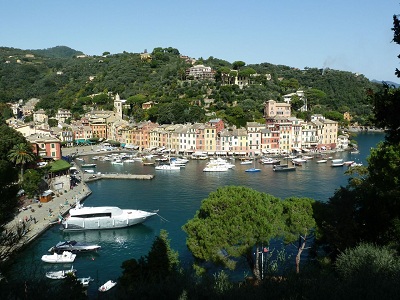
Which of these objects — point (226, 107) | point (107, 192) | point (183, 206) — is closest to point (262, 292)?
point (183, 206)

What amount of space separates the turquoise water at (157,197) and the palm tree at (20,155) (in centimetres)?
440

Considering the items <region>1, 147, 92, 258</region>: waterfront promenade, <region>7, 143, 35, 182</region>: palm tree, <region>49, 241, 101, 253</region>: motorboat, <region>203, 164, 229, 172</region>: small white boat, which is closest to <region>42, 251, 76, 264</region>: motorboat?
<region>49, 241, 101, 253</region>: motorboat

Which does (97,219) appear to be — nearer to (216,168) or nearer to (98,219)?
(98,219)

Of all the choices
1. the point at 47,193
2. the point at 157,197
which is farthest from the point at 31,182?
the point at 157,197

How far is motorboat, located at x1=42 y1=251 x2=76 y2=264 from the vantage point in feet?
48.3

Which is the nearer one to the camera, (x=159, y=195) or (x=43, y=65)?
(x=159, y=195)

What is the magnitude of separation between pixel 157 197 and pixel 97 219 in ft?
21.6

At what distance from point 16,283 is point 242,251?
6600 mm

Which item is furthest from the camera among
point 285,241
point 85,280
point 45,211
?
point 45,211

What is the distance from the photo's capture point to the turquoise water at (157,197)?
1473cm

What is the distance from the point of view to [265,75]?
68.6 metres

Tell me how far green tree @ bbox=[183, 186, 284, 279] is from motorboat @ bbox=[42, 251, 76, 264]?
5.77m

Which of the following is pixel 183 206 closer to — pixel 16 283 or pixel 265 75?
pixel 16 283

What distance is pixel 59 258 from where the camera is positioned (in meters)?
14.8
